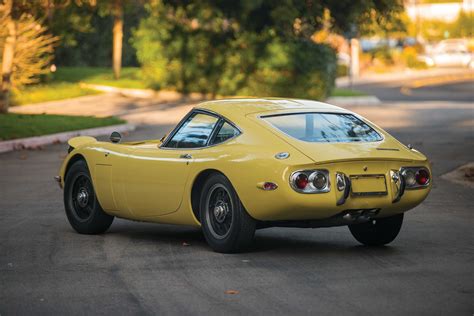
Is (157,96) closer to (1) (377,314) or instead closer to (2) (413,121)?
(2) (413,121)

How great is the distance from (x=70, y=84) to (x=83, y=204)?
30906 mm

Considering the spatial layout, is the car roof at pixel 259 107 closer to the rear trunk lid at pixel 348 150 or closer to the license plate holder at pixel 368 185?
the rear trunk lid at pixel 348 150

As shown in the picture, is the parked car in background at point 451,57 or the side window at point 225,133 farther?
the parked car in background at point 451,57

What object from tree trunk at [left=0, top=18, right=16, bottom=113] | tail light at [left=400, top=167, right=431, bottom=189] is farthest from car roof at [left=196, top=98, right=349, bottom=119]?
tree trunk at [left=0, top=18, right=16, bottom=113]

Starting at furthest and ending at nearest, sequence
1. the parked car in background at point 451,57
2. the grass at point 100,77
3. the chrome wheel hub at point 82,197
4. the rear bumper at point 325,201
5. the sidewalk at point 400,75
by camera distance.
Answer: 1. the parked car in background at point 451,57
2. the sidewalk at point 400,75
3. the grass at point 100,77
4. the chrome wheel hub at point 82,197
5. the rear bumper at point 325,201

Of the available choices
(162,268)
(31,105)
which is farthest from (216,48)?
(162,268)

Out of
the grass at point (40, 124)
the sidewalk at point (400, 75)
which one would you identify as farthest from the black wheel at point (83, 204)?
the sidewalk at point (400, 75)

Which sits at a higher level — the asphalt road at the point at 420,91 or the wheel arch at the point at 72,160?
the wheel arch at the point at 72,160

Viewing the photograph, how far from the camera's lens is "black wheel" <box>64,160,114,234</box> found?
39.2ft

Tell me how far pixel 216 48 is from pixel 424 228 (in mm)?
28309

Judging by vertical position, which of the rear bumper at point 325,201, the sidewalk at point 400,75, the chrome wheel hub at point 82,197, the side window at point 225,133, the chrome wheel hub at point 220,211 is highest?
the side window at point 225,133

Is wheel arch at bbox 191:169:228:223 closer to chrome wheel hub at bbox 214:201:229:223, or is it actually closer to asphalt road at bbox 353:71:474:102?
chrome wheel hub at bbox 214:201:229:223

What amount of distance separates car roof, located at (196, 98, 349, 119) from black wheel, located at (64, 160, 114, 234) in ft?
5.05

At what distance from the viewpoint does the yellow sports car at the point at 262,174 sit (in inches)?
388
